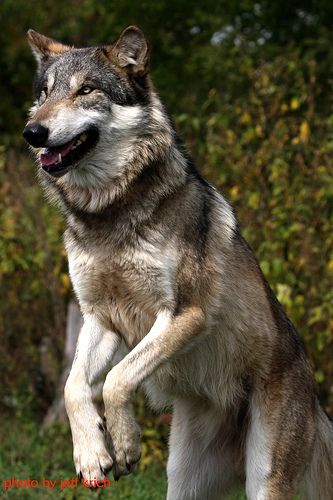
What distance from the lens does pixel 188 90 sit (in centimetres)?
1229

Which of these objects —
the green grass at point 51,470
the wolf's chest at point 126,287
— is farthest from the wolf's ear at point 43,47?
the green grass at point 51,470

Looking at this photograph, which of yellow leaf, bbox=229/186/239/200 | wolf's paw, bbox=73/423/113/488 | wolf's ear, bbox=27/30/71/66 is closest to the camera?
wolf's paw, bbox=73/423/113/488

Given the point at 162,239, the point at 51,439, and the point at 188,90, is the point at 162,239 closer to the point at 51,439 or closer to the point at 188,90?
the point at 51,439

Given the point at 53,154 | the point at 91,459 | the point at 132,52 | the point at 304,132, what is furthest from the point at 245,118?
the point at 91,459

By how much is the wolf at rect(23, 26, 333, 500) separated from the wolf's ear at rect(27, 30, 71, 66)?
0.04ft

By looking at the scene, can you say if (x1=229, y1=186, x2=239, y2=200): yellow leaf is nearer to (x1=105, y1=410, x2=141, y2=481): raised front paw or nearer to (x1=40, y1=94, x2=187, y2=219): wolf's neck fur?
(x1=40, y1=94, x2=187, y2=219): wolf's neck fur

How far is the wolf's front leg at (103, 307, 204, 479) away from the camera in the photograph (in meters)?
4.35

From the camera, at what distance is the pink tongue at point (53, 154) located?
443cm

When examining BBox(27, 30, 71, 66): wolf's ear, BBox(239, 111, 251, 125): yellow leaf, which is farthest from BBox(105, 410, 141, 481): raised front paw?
BBox(239, 111, 251, 125): yellow leaf

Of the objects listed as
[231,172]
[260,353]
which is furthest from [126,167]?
[231,172]

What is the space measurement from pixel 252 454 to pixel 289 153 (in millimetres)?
2919

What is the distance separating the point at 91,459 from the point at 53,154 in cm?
144

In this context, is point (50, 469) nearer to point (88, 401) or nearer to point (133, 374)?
point (88, 401)

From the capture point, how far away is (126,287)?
181 inches
